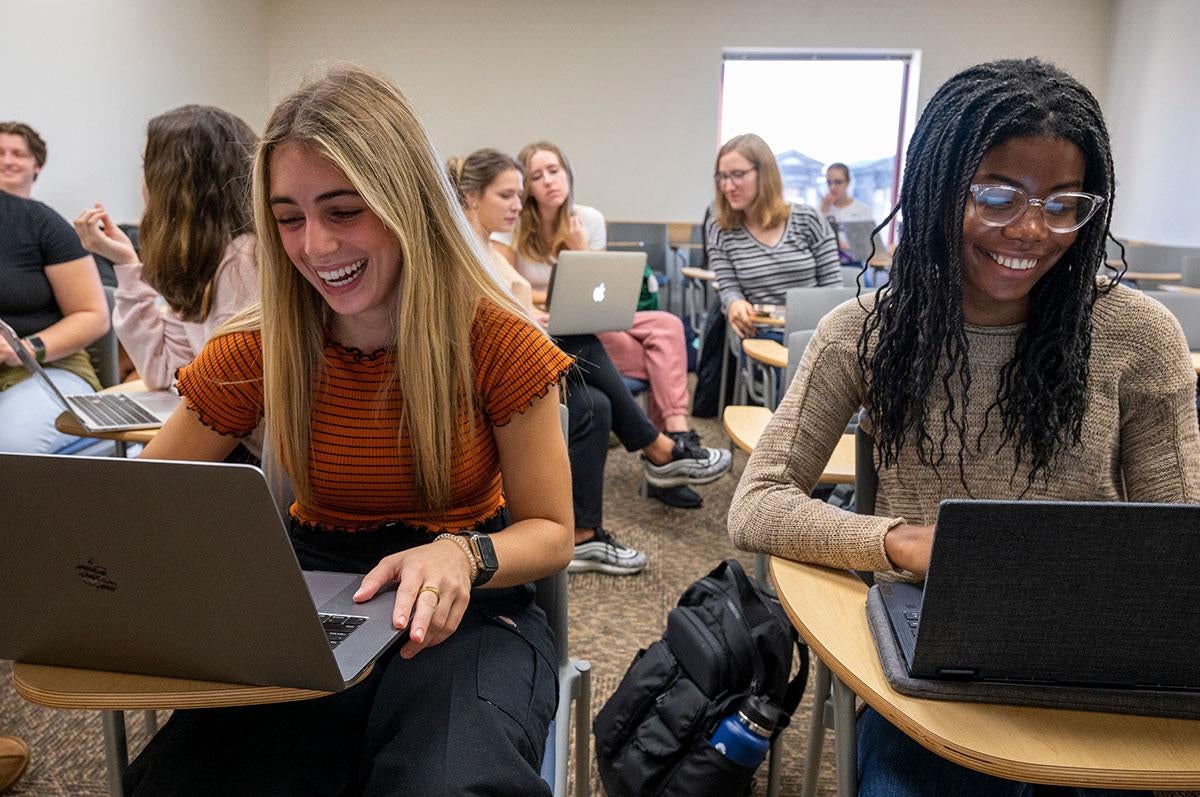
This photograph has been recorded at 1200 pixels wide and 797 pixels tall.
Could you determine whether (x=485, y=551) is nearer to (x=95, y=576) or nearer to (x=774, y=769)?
(x=95, y=576)

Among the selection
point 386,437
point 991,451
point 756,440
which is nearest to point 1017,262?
point 991,451

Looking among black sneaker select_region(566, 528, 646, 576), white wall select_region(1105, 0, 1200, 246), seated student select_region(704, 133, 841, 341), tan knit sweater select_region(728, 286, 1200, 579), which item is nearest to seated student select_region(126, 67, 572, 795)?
tan knit sweater select_region(728, 286, 1200, 579)

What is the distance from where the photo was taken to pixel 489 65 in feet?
24.8

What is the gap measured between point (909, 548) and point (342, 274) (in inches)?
29.2

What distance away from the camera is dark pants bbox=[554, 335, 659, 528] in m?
2.70

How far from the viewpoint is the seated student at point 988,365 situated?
1046mm

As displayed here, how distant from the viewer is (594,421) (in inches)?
109

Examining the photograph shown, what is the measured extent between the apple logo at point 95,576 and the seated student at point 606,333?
8.72 ft

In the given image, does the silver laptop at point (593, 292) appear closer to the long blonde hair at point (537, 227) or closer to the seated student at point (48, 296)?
the long blonde hair at point (537, 227)

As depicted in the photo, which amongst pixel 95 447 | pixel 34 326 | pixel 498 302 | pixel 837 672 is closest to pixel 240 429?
pixel 498 302

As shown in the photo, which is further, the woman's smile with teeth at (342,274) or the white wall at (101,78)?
the white wall at (101,78)

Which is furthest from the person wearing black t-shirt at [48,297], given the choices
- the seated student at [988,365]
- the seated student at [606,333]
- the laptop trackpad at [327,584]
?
the seated student at [988,365]

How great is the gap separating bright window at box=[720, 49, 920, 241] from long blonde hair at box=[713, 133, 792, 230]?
4123mm

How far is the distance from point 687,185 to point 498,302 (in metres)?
6.78
